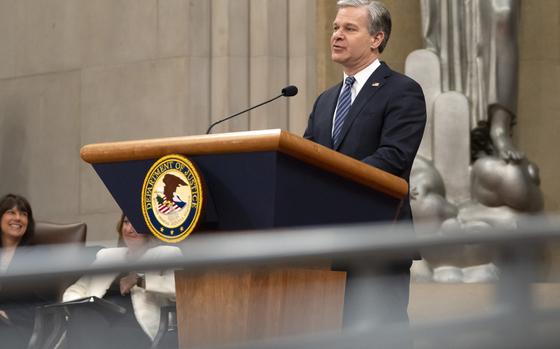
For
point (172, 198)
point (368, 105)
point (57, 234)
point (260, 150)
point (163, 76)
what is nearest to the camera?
point (260, 150)

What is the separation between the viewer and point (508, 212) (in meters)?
6.91

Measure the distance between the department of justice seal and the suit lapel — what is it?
0.74m

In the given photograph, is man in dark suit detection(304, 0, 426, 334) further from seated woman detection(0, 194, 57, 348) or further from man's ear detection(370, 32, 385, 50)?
seated woman detection(0, 194, 57, 348)

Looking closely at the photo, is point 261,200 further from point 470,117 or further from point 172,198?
point 470,117

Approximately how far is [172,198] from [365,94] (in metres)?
0.86

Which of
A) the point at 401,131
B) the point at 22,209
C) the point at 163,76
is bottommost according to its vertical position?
the point at 22,209

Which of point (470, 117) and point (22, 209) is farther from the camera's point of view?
point (470, 117)

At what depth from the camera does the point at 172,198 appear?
317 centimetres

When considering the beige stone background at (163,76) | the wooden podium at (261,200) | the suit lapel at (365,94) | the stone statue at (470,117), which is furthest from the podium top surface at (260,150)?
the beige stone background at (163,76)

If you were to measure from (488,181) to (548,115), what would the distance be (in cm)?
94

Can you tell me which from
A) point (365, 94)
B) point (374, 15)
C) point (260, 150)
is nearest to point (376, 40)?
point (374, 15)

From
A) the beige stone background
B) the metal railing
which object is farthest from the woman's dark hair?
the metal railing

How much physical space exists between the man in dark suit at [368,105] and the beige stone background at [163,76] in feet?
11.8

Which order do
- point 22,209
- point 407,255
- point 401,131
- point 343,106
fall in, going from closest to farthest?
point 407,255 → point 401,131 → point 343,106 → point 22,209
